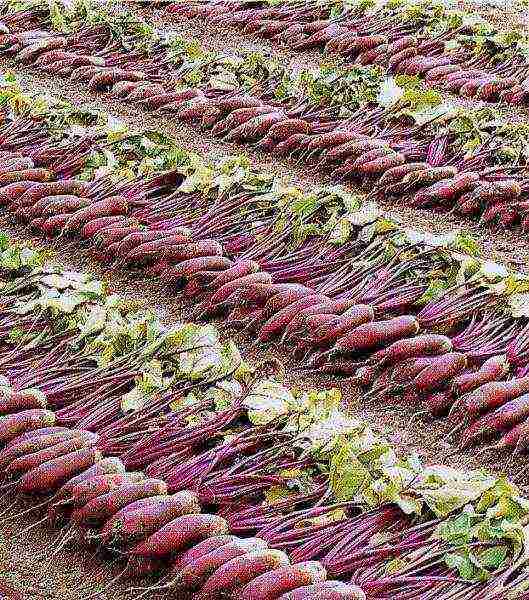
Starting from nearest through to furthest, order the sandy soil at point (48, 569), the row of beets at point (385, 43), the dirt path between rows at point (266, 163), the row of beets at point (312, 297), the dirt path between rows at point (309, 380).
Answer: the sandy soil at point (48, 569), the dirt path between rows at point (309, 380), the row of beets at point (312, 297), the dirt path between rows at point (266, 163), the row of beets at point (385, 43)

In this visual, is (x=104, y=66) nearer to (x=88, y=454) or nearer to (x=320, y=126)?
(x=320, y=126)

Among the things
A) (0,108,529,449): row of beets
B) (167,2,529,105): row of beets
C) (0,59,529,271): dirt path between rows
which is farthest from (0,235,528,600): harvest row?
(167,2,529,105): row of beets

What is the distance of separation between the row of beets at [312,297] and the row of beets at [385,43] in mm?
1981

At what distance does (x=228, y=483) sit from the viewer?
317cm

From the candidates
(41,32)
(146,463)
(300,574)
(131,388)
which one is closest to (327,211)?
(131,388)

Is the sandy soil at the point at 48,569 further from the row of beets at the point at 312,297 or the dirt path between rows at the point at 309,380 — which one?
the row of beets at the point at 312,297

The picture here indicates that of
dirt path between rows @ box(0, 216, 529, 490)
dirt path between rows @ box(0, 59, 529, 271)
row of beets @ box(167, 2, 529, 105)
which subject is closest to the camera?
dirt path between rows @ box(0, 216, 529, 490)

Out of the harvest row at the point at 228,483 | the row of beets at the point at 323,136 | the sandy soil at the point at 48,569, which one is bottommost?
the sandy soil at the point at 48,569

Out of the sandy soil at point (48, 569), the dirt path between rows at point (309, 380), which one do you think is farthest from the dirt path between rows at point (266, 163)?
the sandy soil at point (48, 569)

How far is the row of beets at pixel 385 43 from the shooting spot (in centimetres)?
603

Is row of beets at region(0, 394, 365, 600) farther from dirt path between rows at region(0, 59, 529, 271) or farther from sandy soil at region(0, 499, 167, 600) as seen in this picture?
dirt path between rows at region(0, 59, 529, 271)

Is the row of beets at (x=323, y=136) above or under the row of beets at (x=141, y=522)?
above

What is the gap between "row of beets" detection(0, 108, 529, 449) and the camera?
3691 millimetres

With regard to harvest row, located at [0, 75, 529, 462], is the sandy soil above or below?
below
